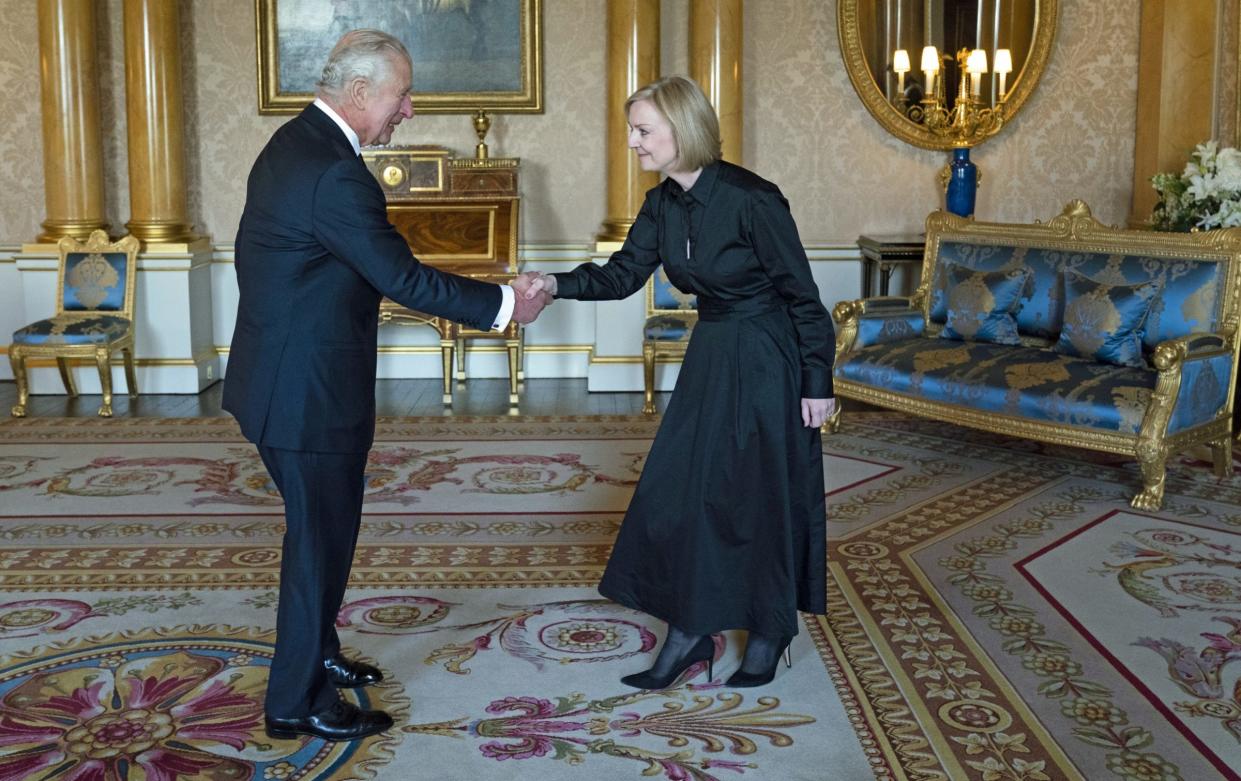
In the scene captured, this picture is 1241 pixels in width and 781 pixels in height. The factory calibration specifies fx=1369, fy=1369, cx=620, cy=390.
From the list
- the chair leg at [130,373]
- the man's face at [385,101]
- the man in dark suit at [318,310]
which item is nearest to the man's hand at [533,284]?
the man in dark suit at [318,310]

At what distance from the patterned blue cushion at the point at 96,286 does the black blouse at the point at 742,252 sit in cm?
500

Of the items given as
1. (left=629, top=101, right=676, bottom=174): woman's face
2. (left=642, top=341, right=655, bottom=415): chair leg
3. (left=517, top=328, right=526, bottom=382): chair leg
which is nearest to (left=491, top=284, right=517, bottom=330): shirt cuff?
(left=629, top=101, right=676, bottom=174): woman's face

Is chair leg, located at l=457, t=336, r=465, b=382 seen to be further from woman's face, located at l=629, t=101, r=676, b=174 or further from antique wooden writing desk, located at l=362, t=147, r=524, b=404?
woman's face, located at l=629, t=101, r=676, b=174

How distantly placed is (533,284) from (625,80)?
4.71 m

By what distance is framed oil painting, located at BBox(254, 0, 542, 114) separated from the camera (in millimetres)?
8062

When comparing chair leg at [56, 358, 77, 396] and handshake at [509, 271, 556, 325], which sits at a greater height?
handshake at [509, 271, 556, 325]

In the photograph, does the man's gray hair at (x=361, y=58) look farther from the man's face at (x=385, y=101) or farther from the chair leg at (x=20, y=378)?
the chair leg at (x=20, y=378)

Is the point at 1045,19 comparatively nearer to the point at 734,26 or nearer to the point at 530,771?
the point at 734,26

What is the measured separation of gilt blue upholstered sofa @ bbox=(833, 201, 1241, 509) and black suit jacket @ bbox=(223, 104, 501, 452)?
346 cm

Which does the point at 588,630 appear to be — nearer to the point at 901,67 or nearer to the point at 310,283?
the point at 310,283

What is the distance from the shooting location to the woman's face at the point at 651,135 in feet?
10.7

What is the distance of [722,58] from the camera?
782 cm

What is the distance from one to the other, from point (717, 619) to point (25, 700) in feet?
5.64

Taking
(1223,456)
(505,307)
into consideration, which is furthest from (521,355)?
(505,307)
